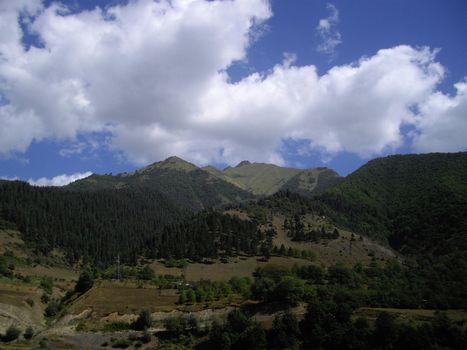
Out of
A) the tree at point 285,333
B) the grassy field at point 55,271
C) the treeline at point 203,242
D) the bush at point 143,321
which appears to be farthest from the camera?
the treeline at point 203,242

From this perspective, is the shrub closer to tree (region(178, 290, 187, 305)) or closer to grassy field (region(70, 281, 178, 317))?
grassy field (region(70, 281, 178, 317))

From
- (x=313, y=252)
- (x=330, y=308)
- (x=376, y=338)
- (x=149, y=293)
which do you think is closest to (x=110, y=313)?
(x=149, y=293)

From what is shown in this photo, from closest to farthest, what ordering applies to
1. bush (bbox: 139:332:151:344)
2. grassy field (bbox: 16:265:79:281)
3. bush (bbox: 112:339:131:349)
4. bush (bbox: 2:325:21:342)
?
bush (bbox: 2:325:21:342) < bush (bbox: 112:339:131:349) < bush (bbox: 139:332:151:344) < grassy field (bbox: 16:265:79:281)

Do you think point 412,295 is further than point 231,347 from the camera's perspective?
Yes

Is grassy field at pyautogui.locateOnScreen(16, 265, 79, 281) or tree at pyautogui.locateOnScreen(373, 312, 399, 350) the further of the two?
grassy field at pyautogui.locateOnScreen(16, 265, 79, 281)

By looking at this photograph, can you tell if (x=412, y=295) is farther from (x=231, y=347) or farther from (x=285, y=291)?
(x=231, y=347)

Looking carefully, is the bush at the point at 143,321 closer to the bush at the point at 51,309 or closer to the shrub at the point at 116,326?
the shrub at the point at 116,326

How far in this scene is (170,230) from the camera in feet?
640

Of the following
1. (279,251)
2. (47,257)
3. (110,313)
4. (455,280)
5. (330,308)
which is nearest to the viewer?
(330,308)

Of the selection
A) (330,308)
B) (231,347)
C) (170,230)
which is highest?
(170,230)

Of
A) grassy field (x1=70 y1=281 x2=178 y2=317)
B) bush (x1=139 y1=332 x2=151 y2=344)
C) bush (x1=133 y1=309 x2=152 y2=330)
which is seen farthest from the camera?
grassy field (x1=70 y1=281 x2=178 y2=317)

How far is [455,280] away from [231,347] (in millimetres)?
68234

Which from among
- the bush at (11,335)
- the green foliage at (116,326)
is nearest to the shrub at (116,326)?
the green foliage at (116,326)

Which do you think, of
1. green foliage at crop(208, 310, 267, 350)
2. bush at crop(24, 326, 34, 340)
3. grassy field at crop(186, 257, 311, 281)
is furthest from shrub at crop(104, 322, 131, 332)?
grassy field at crop(186, 257, 311, 281)
